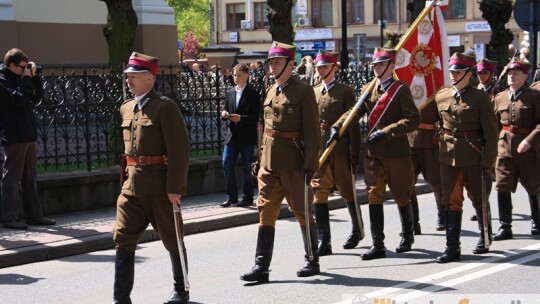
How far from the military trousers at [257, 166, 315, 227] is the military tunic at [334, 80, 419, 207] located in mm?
1229

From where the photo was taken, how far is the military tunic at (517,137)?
11375 mm

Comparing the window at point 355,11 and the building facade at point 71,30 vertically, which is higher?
the window at point 355,11

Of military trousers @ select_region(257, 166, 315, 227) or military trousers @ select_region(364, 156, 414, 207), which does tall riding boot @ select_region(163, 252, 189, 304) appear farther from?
military trousers @ select_region(364, 156, 414, 207)

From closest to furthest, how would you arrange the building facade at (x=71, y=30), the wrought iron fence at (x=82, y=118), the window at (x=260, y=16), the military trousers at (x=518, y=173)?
the military trousers at (x=518, y=173) → the wrought iron fence at (x=82, y=118) → the building facade at (x=71, y=30) → the window at (x=260, y=16)

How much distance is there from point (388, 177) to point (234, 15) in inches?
2478

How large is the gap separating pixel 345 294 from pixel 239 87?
5.73m

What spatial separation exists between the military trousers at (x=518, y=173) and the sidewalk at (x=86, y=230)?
2.19 meters

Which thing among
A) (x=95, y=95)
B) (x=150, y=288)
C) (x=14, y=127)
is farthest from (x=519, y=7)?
(x=150, y=288)

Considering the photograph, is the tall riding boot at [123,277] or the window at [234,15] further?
the window at [234,15]

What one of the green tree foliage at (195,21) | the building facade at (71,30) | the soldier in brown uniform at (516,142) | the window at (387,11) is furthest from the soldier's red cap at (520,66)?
the green tree foliage at (195,21)

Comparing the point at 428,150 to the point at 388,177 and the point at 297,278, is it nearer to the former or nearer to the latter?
the point at 388,177

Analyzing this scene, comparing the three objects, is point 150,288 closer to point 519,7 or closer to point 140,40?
point 519,7

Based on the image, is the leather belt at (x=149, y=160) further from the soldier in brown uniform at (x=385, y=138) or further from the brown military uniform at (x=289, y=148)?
the soldier in brown uniform at (x=385, y=138)

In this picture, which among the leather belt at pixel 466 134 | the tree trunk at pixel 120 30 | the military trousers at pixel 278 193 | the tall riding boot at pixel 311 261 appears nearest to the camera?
the military trousers at pixel 278 193
